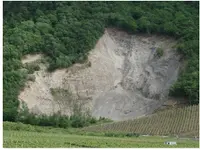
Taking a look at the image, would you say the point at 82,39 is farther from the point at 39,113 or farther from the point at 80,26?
the point at 39,113

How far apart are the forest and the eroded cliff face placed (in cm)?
89

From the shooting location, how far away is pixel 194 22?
43562 millimetres

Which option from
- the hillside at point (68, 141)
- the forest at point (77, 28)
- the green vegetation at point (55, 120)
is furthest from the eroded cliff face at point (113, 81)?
the hillside at point (68, 141)

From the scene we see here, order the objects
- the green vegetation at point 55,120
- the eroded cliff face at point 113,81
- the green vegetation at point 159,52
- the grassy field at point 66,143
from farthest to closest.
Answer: the green vegetation at point 159,52, the eroded cliff face at point 113,81, the green vegetation at point 55,120, the grassy field at point 66,143

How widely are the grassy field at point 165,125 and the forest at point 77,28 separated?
5.61 meters

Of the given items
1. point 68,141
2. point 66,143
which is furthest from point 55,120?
point 66,143

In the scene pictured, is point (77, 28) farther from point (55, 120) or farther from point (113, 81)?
point (55, 120)

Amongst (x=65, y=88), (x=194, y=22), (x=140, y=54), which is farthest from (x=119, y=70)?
(x=194, y=22)

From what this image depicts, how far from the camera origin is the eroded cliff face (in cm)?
3841

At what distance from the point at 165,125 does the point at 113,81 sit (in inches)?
504

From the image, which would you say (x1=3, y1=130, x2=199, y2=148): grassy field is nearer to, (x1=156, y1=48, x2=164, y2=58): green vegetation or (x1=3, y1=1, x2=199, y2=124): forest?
(x1=3, y1=1, x2=199, y2=124): forest

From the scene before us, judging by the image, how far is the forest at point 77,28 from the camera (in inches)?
1519

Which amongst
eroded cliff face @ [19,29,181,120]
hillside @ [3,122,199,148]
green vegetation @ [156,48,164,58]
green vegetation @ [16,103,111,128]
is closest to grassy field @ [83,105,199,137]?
green vegetation @ [16,103,111,128]

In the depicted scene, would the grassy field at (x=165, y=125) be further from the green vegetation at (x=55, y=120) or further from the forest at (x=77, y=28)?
the forest at (x=77, y=28)
